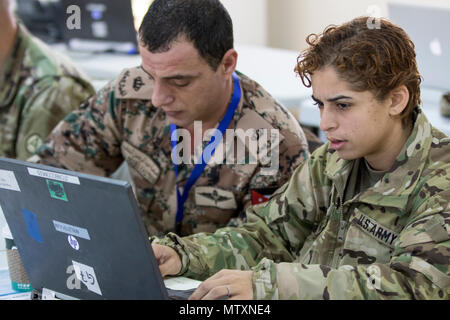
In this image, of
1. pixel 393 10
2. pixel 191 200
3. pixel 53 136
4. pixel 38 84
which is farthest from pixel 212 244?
pixel 393 10

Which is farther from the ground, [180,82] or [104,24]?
[180,82]

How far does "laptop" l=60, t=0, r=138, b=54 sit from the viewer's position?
4.57 m

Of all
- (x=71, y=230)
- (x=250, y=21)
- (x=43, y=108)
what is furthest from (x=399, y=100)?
(x=250, y=21)

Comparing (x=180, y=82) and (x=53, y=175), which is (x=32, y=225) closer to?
(x=53, y=175)

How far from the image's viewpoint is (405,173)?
1.46m

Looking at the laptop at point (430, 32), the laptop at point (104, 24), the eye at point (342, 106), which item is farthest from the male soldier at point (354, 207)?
the laptop at point (104, 24)

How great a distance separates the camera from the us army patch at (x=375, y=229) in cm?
147

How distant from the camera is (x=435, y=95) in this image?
Answer: 325 centimetres

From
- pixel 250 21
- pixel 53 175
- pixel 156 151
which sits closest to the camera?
pixel 53 175

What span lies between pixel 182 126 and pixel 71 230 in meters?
0.87

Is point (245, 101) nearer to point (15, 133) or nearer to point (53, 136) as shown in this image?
point (53, 136)

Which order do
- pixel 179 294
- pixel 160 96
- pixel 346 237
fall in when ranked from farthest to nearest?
pixel 160 96 → pixel 346 237 → pixel 179 294
